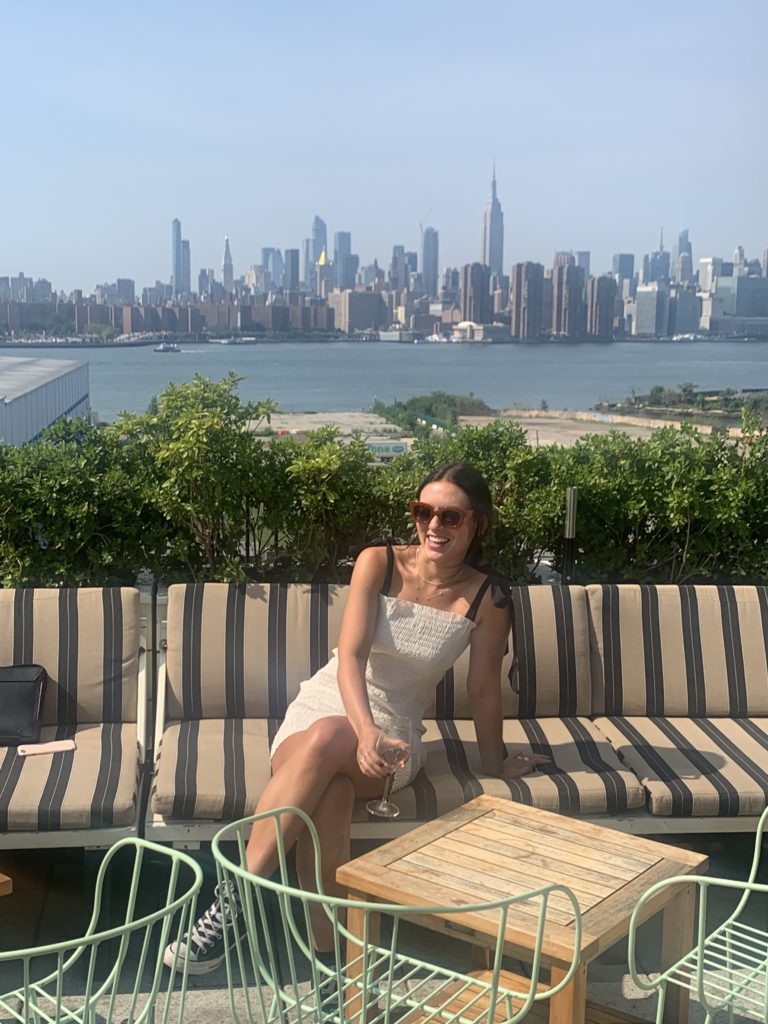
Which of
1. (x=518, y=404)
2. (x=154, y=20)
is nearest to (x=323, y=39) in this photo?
(x=154, y=20)

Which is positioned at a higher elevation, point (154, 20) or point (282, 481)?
point (154, 20)

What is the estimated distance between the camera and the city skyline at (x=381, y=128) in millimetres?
5625

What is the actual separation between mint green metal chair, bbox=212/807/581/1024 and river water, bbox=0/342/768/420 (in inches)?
100

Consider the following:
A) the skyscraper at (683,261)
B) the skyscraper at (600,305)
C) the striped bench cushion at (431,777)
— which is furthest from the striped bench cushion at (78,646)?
the skyscraper at (683,261)

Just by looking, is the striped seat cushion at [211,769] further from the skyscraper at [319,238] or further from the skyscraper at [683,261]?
the skyscraper at [683,261]

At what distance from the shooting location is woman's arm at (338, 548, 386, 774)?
2.88m

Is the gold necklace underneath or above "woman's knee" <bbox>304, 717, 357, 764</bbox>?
above

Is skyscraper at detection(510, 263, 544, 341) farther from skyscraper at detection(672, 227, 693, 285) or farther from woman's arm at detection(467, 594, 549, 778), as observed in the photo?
woman's arm at detection(467, 594, 549, 778)

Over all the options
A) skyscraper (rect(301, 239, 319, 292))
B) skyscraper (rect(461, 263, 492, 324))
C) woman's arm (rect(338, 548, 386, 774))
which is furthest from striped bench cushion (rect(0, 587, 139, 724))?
skyscraper (rect(461, 263, 492, 324))

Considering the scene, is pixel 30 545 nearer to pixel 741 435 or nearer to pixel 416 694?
pixel 416 694

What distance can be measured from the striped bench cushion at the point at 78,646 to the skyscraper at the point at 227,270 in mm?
2998

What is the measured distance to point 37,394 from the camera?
5.04m

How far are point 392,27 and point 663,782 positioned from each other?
4040 mm

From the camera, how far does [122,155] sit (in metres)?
6.06
